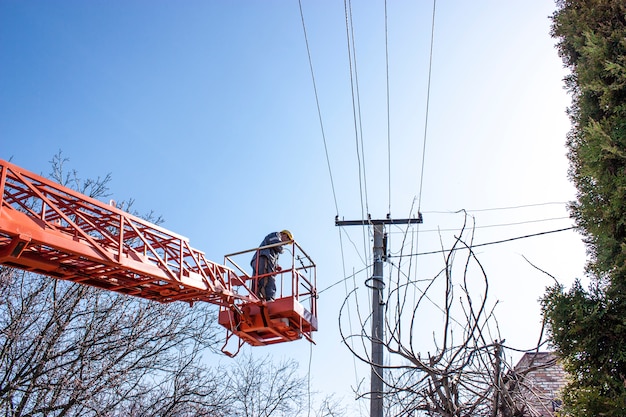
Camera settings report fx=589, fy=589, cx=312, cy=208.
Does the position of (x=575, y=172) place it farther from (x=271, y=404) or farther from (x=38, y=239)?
(x=271, y=404)

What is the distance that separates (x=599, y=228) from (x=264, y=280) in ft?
22.2

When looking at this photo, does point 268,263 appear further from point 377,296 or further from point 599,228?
point 599,228

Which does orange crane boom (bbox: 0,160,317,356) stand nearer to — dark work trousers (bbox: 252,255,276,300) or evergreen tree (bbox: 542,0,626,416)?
dark work trousers (bbox: 252,255,276,300)

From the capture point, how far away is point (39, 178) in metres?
6.62

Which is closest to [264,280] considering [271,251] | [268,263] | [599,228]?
[268,263]

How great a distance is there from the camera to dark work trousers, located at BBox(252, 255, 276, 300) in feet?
33.7

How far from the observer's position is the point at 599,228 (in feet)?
14.6

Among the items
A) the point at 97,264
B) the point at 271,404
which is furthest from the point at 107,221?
the point at 271,404

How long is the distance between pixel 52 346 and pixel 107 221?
26.1 ft

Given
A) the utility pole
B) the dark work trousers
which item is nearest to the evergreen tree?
the utility pole

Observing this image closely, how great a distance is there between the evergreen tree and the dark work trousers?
623 cm

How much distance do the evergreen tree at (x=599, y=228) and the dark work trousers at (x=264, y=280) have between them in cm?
623

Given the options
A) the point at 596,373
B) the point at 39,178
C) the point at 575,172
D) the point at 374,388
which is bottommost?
the point at 596,373

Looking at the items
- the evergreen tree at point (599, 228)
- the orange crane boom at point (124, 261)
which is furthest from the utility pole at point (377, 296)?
the evergreen tree at point (599, 228)
